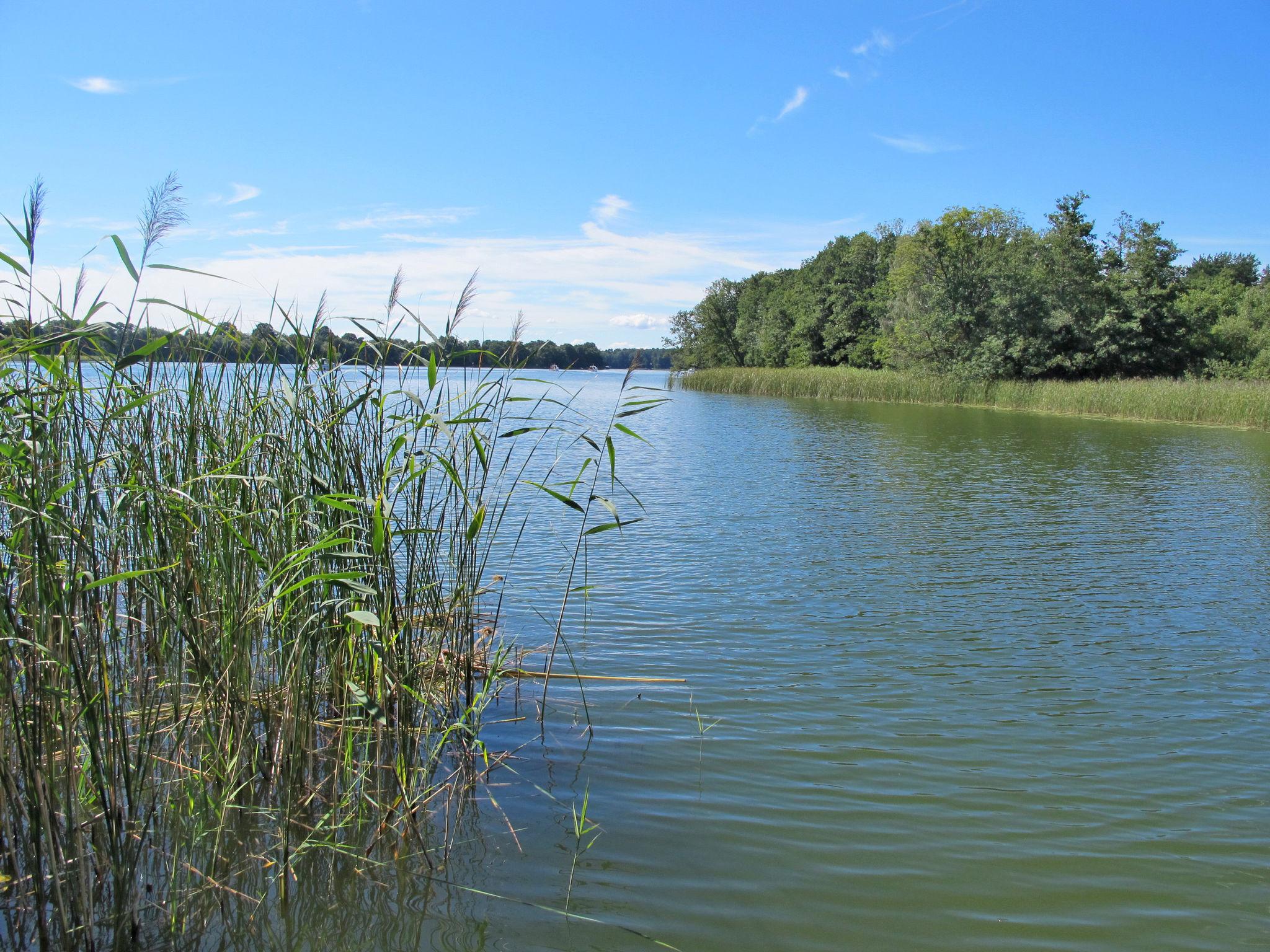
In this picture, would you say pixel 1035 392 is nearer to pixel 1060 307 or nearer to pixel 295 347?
pixel 1060 307

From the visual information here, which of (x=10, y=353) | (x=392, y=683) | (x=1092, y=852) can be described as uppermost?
(x=10, y=353)

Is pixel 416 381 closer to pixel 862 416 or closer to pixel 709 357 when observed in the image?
pixel 862 416

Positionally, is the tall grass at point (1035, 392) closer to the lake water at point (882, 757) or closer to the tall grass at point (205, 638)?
the lake water at point (882, 757)

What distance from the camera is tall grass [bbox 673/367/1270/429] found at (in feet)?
75.9

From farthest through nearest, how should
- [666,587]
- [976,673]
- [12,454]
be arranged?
[666,587] < [976,673] < [12,454]

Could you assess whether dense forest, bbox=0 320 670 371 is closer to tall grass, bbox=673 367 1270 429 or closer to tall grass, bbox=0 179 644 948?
tall grass, bbox=0 179 644 948

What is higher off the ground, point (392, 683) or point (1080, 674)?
point (392, 683)

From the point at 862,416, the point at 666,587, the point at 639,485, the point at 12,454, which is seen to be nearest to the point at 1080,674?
the point at 666,587

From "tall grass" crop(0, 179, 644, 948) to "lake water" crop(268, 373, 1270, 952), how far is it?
0.34 m

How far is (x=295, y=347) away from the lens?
3510mm

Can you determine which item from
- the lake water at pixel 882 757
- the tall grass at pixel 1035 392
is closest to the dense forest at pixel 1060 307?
the tall grass at pixel 1035 392

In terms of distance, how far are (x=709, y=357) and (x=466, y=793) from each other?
6163 centimetres

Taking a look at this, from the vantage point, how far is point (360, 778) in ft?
8.96

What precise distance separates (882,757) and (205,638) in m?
2.81
